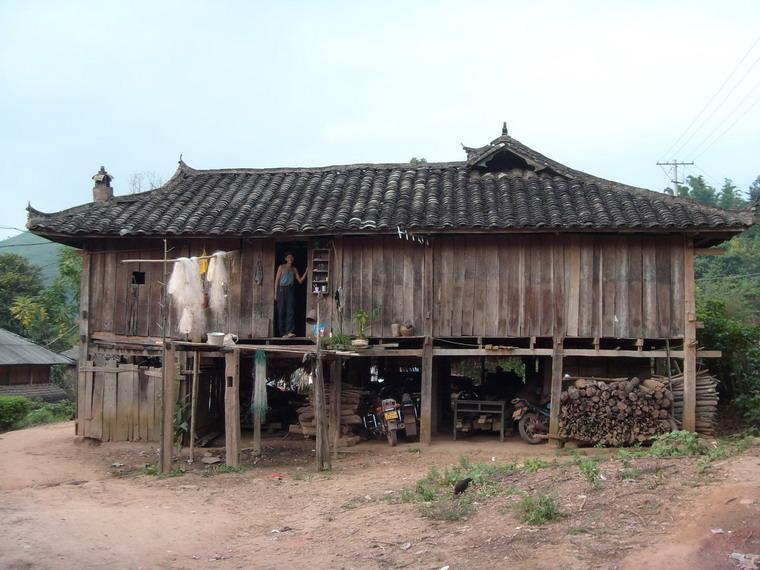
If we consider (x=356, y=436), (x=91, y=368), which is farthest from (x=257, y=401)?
(x=91, y=368)

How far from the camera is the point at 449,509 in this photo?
8.43 m

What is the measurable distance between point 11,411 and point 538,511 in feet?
68.9

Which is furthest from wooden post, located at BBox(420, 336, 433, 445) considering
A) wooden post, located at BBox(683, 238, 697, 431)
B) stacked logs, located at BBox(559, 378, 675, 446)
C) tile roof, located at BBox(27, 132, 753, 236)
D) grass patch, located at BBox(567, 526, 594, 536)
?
grass patch, located at BBox(567, 526, 594, 536)

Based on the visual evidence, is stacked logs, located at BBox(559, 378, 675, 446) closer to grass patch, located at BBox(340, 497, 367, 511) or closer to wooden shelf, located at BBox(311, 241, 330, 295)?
wooden shelf, located at BBox(311, 241, 330, 295)

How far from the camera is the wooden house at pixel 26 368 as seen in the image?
93.7 ft

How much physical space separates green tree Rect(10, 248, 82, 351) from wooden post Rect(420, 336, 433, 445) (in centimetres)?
2046

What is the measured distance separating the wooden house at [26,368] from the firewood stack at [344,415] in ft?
57.7

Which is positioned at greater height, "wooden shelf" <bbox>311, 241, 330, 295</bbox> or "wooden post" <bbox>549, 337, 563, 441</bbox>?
"wooden shelf" <bbox>311, 241, 330, 295</bbox>

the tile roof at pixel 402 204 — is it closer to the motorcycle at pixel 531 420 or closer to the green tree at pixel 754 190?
the motorcycle at pixel 531 420

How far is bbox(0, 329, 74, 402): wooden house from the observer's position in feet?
93.7

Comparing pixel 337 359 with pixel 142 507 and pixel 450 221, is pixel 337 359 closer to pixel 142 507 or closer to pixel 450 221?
pixel 450 221

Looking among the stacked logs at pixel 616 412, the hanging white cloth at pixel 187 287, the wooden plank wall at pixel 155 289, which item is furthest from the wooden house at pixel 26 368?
the stacked logs at pixel 616 412

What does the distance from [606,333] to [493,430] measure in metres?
3.23

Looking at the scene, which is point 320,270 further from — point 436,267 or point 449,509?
point 449,509
